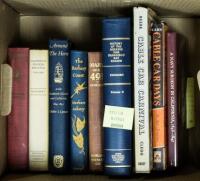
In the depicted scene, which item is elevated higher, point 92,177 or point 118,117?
point 118,117

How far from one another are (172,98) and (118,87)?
0.13m

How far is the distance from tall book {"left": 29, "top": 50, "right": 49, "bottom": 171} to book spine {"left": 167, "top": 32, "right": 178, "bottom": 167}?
27 cm

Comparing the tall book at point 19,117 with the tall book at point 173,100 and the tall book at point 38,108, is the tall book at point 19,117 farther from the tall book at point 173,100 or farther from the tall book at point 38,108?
the tall book at point 173,100

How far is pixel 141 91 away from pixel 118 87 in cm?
5

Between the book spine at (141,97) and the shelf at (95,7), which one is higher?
the shelf at (95,7)

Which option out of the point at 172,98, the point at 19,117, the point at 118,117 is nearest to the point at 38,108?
the point at 19,117

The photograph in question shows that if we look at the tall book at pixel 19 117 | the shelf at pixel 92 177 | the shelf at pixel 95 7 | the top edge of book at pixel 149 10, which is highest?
the shelf at pixel 95 7

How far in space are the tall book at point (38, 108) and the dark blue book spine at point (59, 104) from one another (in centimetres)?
2

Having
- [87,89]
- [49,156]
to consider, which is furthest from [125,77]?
[49,156]

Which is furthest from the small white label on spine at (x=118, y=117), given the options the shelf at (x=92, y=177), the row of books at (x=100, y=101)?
the shelf at (x=92, y=177)

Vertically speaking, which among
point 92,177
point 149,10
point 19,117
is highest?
point 149,10

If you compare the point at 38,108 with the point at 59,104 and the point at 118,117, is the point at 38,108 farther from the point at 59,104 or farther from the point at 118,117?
the point at 118,117

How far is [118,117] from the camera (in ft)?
2.54

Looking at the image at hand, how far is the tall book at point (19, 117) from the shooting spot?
32.7 inches
